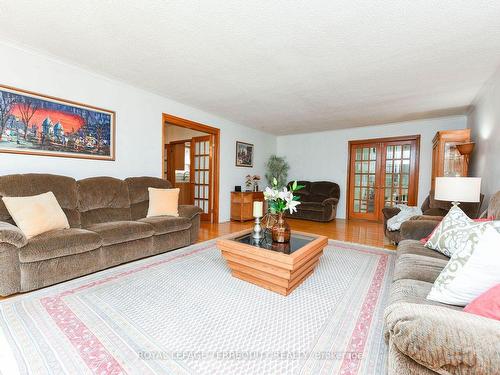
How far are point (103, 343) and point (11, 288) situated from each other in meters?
1.17

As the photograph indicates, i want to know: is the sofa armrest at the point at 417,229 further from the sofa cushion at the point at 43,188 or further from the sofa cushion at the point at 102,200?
the sofa cushion at the point at 43,188

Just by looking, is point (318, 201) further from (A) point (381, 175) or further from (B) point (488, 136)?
(B) point (488, 136)

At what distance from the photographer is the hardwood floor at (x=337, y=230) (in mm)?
3926

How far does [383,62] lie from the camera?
266 centimetres

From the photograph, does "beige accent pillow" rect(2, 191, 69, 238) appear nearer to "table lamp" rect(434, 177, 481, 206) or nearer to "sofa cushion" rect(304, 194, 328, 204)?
"table lamp" rect(434, 177, 481, 206)

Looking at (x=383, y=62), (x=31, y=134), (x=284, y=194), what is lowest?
(x=284, y=194)

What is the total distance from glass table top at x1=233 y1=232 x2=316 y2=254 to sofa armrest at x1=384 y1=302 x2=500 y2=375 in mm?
1360

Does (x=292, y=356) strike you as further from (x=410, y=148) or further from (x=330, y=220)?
(x=410, y=148)

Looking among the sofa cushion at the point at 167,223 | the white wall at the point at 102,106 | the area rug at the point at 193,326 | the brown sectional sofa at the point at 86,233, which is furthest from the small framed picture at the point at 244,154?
the area rug at the point at 193,326

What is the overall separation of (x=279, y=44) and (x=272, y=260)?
2.03 m

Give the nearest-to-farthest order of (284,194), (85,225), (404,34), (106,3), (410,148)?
(106,3) < (404,34) < (284,194) < (85,225) < (410,148)

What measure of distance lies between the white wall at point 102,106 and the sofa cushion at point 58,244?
101 cm

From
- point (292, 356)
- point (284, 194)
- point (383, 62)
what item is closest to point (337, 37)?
point (383, 62)

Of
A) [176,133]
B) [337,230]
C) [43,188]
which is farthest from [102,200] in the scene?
[337,230]
